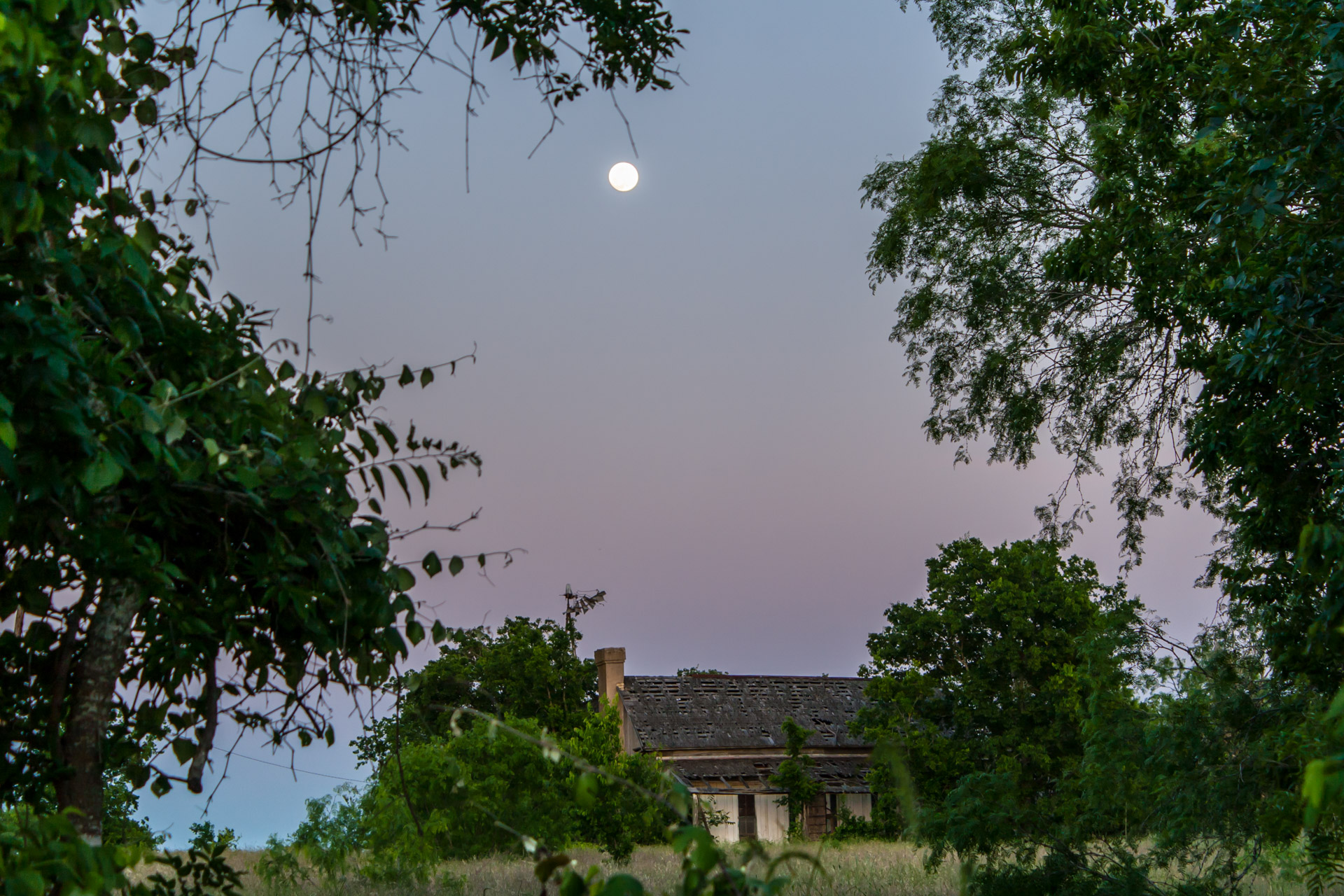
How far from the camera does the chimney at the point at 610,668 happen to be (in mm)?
38250

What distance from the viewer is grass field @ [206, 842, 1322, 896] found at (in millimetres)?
11203

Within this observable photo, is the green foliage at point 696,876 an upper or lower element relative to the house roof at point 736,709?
lower

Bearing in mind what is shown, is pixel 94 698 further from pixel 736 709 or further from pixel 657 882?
pixel 736 709

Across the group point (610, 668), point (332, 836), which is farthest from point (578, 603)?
point (332, 836)

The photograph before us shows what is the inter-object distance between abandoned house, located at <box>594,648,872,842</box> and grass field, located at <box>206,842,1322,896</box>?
1639 centimetres

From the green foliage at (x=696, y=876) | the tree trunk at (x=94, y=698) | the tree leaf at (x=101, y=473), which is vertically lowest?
the green foliage at (x=696, y=876)

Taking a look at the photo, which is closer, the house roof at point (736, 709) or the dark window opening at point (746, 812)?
the dark window opening at point (746, 812)

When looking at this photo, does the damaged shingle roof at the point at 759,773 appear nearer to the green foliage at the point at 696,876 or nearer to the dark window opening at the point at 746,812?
the dark window opening at the point at 746,812

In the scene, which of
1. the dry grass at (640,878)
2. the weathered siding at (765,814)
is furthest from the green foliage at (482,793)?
the weathered siding at (765,814)

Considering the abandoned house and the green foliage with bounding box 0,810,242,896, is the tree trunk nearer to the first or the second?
the green foliage with bounding box 0,810,242,896

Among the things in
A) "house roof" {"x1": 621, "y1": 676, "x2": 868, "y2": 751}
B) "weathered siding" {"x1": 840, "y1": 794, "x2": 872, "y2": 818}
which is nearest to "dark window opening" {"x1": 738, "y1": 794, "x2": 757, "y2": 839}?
"house roof" {"x1": 621, "y1": 676, "x2": 868, "y2": 751}

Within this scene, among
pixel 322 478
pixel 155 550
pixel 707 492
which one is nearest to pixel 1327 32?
pixel 322 478

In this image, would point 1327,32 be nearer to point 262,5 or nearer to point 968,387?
point 262,5

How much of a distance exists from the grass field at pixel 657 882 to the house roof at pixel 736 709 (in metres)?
19.1
